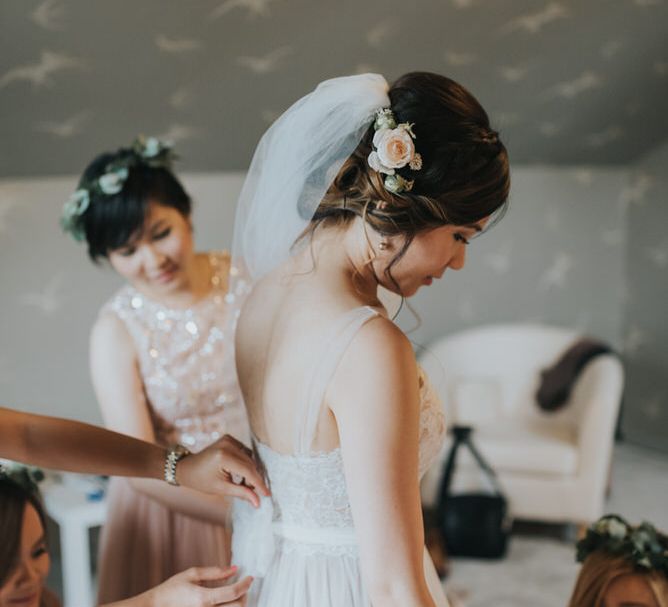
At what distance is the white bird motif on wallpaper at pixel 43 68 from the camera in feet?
9.41

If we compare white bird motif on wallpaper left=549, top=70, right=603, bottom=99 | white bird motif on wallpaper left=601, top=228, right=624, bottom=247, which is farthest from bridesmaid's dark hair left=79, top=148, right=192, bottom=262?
white bird motif on wallpaper left=601, top=228, right=624, bottom=247

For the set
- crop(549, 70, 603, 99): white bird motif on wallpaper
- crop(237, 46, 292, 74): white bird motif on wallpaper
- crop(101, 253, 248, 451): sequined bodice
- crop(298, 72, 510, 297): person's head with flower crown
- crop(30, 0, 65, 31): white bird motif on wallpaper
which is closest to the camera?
crop(298, 72, 510, 297): person's head with flower crown

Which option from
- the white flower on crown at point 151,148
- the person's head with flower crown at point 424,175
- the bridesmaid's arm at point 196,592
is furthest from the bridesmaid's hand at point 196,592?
the white flower on crown at point 151,148

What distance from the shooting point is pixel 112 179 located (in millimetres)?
2004

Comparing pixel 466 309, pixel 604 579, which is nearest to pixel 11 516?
pixel 604 579

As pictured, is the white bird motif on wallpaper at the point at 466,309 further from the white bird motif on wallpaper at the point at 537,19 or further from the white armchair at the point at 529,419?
the white bird motif on wallpaper at the point at 537,19

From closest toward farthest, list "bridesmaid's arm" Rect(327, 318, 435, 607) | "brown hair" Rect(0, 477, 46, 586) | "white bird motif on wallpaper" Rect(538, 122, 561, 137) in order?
1. "bridesmaid's arm" Rect(327, 318, 435, 607)
2. "brown hair" Rect(0, 477, 46, 586)
3. "white bird motif on wallpaper" Rect(538, 122, 561, 137)

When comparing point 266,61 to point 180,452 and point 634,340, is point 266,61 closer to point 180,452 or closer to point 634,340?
point 180,452

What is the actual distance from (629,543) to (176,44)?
2.25m

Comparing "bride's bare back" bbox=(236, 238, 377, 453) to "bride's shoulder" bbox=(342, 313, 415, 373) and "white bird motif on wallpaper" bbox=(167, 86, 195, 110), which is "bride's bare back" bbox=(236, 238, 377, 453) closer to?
"bride's shoulder" bbox=(342, 313, 415, 373)

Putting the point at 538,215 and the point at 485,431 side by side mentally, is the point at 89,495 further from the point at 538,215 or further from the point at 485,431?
the point at 538,215

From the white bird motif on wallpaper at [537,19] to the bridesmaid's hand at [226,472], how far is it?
2785mm

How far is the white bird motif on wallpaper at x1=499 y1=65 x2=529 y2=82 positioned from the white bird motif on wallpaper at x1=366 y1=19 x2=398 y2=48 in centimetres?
79

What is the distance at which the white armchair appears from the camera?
11.8 ft
